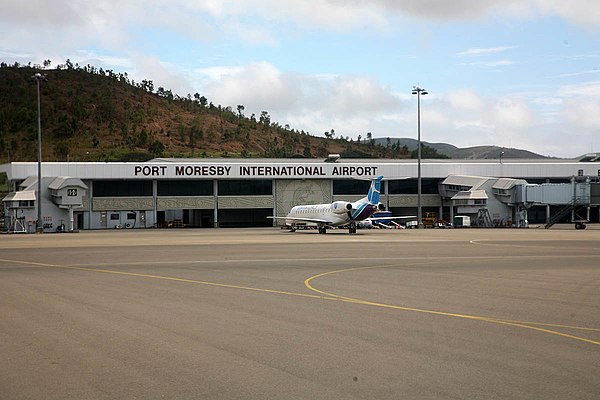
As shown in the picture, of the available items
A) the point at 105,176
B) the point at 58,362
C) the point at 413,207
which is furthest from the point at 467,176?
the point at 58,362

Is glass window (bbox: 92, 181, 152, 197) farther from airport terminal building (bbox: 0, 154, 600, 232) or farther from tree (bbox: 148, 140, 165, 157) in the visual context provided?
tree (bbox: 148, 140, 165, 157)

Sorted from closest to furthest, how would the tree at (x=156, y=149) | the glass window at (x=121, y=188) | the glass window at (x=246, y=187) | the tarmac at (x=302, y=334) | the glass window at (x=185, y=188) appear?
the tarmac at (x=302, y=334)
the glass window at (x=121, y=188)
the glass window at (x=185, y=188)
the glass window at (x=246, y=187)
the tree at (x=156, y=149)

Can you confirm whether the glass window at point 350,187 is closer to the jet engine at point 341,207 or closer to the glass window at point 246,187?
the glass window at point 246,187

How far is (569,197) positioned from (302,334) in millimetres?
70210

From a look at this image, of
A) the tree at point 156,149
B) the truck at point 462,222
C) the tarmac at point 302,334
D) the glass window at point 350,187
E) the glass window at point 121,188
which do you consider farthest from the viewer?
the tree at point 156,149

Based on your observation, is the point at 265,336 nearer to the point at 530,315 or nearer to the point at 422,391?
the point at 422,391

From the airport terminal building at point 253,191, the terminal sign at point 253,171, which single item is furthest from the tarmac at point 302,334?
the terminal sign at point 253,171

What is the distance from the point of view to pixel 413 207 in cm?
10144

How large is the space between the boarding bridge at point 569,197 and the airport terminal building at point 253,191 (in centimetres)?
13

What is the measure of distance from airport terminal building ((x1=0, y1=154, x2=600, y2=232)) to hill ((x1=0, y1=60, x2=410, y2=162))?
121 feet

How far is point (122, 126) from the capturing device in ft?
511

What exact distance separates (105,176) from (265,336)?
79601 millimetres

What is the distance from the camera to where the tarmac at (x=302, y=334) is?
383 inches

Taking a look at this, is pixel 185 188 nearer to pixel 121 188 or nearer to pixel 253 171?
pixel 121 188
